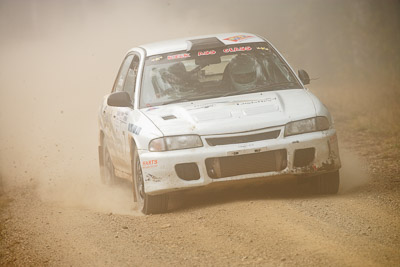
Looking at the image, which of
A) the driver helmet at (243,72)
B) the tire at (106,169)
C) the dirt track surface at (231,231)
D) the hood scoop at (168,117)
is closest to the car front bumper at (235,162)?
the dirt track surface at (231,231)

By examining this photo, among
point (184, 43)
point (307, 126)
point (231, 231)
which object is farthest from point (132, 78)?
point (231, 231)

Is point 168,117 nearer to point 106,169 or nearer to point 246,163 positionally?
point 246,163

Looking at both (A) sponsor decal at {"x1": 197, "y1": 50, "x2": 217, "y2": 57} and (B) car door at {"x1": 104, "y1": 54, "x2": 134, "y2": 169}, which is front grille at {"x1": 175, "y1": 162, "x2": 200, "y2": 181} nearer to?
(B) car door at {"x1": 104, "y1": 54, "x2": 134, "y2": 169}

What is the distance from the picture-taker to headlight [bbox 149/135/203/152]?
8.60 m

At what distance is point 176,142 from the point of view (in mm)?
8641

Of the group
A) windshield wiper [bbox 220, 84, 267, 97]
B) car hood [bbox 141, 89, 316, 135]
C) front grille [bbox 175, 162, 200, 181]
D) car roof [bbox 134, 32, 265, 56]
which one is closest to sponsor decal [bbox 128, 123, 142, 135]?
car hood [bbox 141, 89, 316, 135]

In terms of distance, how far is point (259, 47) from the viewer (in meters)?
10.3

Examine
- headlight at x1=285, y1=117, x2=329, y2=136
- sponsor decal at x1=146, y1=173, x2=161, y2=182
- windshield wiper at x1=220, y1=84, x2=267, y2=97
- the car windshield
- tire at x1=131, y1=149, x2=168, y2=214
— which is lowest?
tire at x1=131, y1=149, x2=168, y2=214

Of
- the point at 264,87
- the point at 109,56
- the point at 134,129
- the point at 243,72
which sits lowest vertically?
the point at 109,56

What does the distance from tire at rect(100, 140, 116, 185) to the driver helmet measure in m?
2.15

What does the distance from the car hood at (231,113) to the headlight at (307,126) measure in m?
0.05

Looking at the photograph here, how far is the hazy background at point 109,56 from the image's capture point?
17.3m

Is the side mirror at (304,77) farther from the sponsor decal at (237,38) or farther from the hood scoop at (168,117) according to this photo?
the hood scoop at (168,117)

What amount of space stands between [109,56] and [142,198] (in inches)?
822
